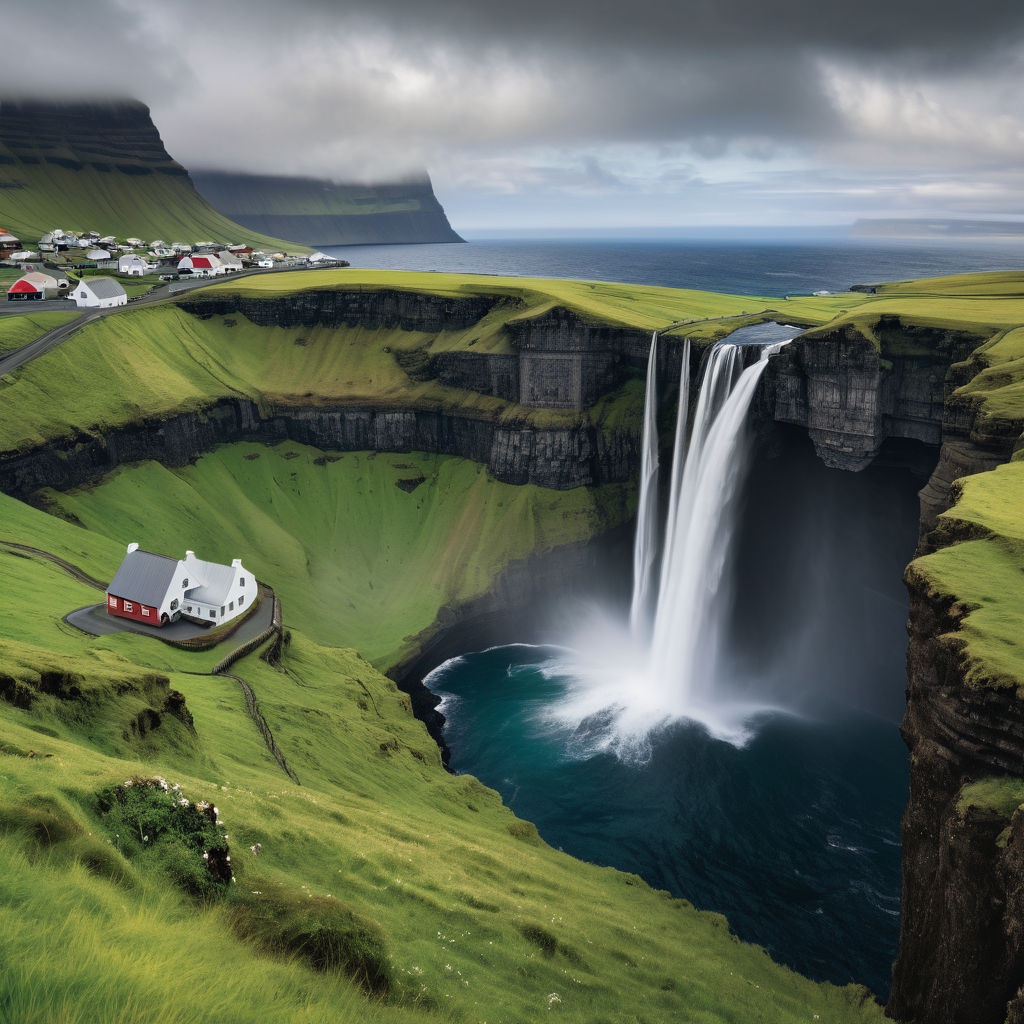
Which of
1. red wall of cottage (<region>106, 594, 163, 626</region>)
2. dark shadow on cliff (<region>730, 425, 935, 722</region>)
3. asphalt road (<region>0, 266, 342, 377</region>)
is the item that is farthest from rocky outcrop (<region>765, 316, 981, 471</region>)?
asphalt road (<region>0, 266, 342, 377</region>)

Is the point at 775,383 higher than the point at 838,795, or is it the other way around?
the point at 775,383

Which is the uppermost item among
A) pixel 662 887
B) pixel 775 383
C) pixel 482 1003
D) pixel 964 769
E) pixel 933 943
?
pixel 775 383

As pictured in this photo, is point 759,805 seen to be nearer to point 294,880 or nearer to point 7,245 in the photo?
point 294,880

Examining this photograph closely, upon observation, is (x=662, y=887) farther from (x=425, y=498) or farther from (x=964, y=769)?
(x=425, y=498)

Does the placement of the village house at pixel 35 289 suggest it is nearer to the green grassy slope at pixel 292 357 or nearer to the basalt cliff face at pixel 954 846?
the green grassy slope at pixel 292 357

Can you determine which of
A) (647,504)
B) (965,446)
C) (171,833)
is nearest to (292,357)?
(647,504)

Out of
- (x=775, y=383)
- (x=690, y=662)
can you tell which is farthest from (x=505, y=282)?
(x=690, y=662)
